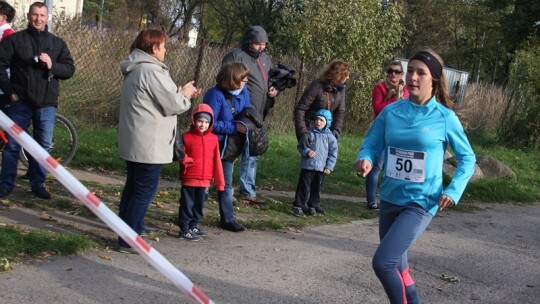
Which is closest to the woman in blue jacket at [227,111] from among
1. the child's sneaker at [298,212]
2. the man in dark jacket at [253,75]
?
the man in dark jacket at [253,75]

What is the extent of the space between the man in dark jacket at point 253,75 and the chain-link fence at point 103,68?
5.14 m

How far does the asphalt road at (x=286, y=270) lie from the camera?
507 centimetres

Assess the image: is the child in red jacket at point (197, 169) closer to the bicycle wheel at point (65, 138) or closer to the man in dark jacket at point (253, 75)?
the man in dark jacket at point (253, 75)

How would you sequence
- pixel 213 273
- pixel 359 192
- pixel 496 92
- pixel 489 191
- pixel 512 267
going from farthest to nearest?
pixel 496 92 → pixel 489 191 → pixel 359 192 → pixel 512 267 → pixel 213 273

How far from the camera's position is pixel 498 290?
6.37 metres

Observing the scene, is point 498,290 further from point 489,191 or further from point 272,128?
point 272,128

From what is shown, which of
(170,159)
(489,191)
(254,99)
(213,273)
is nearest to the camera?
(213,273)

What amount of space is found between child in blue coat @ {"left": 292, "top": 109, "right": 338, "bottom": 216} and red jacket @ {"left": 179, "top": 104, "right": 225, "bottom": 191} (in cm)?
178

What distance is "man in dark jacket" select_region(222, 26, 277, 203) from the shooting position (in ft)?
27.7

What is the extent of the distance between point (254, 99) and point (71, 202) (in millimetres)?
2454

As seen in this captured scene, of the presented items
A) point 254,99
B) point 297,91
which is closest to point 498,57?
point 297,91

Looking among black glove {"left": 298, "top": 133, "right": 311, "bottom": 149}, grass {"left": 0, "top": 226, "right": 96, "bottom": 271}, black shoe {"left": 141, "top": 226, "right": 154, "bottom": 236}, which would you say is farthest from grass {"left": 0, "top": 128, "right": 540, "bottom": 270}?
black glove {"left": 298, "top": 133, "right": 311, "bottom": 149}

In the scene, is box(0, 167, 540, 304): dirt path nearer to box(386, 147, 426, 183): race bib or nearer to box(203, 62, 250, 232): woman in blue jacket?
box(203, 62, 250, 232): woman in blue jacket

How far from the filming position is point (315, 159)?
27.9 ft
